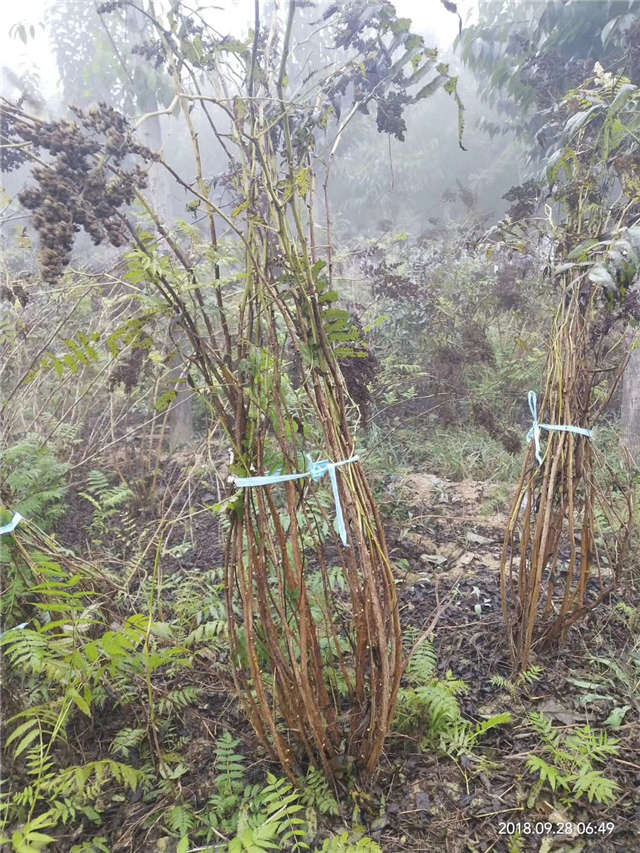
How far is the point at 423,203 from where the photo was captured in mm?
14594

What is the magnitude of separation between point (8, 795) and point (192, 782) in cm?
51

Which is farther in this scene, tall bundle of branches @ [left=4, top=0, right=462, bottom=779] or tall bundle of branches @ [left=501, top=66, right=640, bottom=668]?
tall bundle of branches @ [left=501, top=66, right=640, bottom=668]

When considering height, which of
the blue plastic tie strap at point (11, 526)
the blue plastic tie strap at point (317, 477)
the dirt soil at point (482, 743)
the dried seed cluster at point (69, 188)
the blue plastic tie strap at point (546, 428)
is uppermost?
the dried seed cluster at point (69, 188)

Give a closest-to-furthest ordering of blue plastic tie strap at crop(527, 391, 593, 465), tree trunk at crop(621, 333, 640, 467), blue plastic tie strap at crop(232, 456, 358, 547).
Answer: blue plastic tie strap at crop(232, 456, 358, 547) < blue plastic tie strap at crop(527, 391, 593, 465) < tree trunk at crop(621, 333, 640, 467)

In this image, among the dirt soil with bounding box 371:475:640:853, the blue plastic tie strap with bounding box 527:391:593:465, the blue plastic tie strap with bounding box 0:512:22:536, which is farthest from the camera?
the blue plastic tie strap with bounding box 527:391:593:465

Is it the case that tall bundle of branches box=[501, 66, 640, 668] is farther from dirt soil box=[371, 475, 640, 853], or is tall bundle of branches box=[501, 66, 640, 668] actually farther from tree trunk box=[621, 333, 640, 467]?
tree trunk box=[621, 333, 640, 467]

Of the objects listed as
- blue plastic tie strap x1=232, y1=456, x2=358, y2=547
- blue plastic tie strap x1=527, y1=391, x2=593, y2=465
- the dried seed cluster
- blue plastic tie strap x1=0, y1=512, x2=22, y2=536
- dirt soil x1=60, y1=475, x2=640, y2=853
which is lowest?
dirt soil x1=60, y1=475, x2=640, y2=853

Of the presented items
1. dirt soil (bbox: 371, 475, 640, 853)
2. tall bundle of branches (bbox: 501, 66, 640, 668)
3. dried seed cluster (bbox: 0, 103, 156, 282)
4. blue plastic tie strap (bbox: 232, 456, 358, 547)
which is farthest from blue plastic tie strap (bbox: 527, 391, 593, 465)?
dried seed cluster (bbox: 0, 103, 156, 282)

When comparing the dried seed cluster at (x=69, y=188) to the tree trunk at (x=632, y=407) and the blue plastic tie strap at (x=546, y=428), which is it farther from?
the tree trunk at (x=632, y=407)

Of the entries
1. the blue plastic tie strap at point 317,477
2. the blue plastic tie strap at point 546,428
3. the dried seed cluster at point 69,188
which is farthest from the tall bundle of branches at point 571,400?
the dried seed cluster at point 69,188

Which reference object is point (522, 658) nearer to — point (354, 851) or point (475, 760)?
point (475, 760)

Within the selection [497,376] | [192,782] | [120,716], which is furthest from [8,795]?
[497,376]

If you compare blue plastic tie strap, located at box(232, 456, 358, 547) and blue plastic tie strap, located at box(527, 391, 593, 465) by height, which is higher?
blue plastic tie strap, located at box(527, 391, 593, 465)

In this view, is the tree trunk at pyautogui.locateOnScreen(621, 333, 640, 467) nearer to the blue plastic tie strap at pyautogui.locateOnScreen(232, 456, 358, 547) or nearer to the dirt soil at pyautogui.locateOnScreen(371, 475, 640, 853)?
the dirt soil at pyautogui.locateOnScreen(371, 475, 640, 853)
